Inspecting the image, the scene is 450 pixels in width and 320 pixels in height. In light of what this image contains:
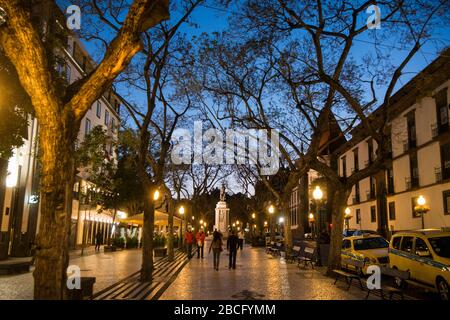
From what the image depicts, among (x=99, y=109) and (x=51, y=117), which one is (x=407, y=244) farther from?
(x=99, y=109)

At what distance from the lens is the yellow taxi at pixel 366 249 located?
15133mm

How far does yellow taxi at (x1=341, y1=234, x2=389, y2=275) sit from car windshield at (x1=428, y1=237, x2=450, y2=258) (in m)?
4.07

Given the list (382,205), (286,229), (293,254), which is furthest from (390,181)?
(293,254)

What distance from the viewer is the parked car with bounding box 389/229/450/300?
10.1 metres

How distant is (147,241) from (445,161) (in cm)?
2319

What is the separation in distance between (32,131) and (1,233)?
5838mm

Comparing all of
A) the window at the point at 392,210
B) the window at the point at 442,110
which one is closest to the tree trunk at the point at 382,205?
the window at the point at 392,210

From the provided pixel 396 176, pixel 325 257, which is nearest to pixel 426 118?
pixel 396 176

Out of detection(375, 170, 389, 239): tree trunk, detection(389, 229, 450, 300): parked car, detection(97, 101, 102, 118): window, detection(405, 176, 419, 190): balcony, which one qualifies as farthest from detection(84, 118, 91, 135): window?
detection(389, 229, 450, 300): parked car

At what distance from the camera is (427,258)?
1088cm

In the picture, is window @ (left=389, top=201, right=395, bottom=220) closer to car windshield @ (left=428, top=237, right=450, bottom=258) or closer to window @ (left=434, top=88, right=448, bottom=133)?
window @ (left=434, top=88, right=448, bottom=133)

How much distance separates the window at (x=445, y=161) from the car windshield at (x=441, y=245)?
18.5 m

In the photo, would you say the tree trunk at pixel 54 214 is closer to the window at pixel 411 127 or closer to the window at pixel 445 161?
the window at pixel 445 161
